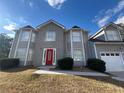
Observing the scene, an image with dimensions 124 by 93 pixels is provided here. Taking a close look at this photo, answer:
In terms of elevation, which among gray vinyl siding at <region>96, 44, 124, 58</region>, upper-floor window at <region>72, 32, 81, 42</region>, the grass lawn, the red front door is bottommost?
the grass lawn

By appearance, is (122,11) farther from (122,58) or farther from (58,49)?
(58,49)

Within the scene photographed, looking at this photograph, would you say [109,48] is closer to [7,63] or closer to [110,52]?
[110,52]

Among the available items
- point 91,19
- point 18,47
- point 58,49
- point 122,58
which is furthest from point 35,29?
point 122,58

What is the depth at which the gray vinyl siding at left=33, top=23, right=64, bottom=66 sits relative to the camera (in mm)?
15546

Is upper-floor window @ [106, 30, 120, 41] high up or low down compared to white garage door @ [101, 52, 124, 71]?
up

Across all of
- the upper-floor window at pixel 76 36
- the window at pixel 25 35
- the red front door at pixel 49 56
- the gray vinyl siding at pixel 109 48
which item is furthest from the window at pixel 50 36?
the gray vinyl siding at pixel 109 48

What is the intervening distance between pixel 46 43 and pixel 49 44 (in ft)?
1.68

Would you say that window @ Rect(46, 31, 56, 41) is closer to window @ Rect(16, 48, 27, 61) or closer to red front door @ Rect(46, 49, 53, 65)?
red front door @ Rect(46, 49, 53, 65)

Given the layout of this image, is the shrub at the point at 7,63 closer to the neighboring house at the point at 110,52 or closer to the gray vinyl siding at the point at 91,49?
the gray vinyl siding at the point at 91,49

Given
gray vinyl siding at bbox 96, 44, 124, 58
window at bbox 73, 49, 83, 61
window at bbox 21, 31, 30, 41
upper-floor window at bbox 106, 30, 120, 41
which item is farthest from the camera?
upper-floor window at bbox 106, 30, 120, 41

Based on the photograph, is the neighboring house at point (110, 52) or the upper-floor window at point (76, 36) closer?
the neighboring house at point (110, 52)

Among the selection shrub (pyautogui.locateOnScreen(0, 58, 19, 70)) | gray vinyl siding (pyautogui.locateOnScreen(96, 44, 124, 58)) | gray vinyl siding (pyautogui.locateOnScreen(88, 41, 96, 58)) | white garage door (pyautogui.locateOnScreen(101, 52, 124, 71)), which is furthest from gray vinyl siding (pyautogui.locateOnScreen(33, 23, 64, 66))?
Answer: white garage door (pyautogui.locateOnScreen(101, 52, 124, 71))

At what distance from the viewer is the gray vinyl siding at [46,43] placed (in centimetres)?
1555

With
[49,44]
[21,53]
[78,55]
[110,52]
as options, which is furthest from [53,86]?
[110,52]
